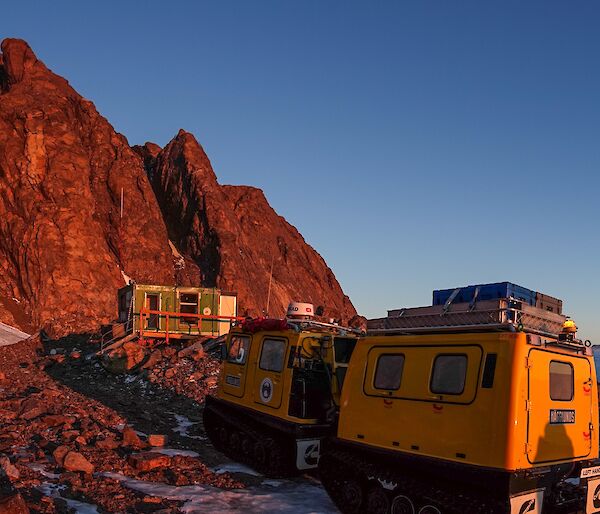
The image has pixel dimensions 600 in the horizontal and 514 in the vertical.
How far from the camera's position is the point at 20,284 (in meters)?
46.3

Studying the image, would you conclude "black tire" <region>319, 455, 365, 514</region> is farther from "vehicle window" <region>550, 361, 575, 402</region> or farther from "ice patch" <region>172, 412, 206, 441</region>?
"ice patch" <region>172, 412, 206, 441</region>

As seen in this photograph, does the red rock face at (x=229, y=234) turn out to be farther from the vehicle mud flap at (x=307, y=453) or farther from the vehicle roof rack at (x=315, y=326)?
the vehicle mud flap at (x=307, y=453)

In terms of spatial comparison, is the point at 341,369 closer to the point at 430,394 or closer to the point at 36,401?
the point at 430,394

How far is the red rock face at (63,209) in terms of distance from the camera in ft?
151

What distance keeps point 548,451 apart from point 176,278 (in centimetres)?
5727

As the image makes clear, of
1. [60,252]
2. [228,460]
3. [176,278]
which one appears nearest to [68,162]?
[60,252]

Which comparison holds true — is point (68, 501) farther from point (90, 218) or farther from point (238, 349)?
point (90, 218)

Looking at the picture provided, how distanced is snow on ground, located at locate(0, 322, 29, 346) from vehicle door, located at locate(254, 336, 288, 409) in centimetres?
2810

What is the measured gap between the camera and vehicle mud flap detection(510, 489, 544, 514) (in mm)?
6262

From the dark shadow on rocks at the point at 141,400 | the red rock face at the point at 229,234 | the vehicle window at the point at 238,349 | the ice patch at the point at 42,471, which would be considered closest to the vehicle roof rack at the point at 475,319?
the vehicle window at the point at 238,349

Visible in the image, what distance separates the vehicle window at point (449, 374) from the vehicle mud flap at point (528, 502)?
1233 mm

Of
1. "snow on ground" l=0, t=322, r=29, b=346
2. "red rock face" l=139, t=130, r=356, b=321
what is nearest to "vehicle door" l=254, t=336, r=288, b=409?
"snow on ground" l=0, t=322, r=29, b=346

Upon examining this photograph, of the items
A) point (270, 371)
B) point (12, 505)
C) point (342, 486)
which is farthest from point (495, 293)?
point (12, 505)

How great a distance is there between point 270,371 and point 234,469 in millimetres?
1839
